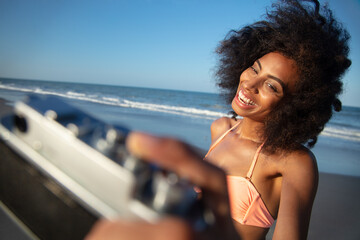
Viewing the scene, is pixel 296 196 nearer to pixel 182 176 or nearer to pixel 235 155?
pixel 235 155

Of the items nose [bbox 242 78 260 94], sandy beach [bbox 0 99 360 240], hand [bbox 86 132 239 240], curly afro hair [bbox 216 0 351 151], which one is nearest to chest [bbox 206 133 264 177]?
curly afro hair [bbox 216 0 351 151]

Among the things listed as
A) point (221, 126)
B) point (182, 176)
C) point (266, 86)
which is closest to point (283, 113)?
point (266, 86)

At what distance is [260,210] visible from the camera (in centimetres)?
131

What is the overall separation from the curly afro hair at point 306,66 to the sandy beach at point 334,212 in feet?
5.27

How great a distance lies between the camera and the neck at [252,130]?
1578mm

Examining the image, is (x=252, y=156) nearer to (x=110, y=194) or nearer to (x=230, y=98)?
(x=230, y=98)

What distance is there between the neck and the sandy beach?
4.88 feet

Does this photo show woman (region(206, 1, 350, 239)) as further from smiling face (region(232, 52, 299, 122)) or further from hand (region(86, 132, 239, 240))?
hand (region(86, 132, 239, 240))

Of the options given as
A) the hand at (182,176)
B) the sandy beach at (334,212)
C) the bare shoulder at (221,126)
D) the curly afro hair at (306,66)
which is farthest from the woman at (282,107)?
the sandy beach at (334,212)

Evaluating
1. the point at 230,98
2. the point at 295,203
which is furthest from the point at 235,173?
the point at 230,98

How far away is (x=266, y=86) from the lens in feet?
4.61

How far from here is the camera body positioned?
32 centimetres

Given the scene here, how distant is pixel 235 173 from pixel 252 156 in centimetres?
17

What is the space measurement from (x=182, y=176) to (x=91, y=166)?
148 millimetres
